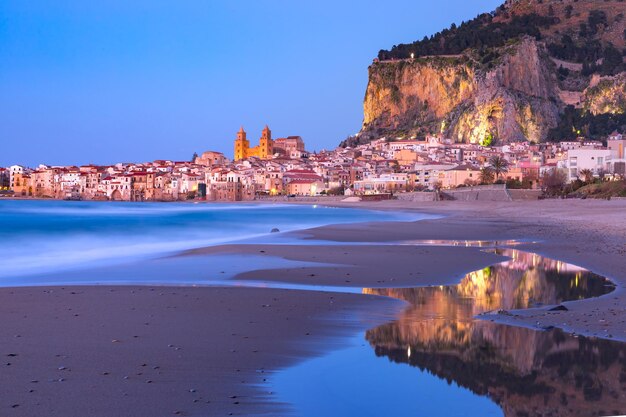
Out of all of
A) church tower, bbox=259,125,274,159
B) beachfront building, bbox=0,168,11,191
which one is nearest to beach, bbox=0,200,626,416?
beachfront building, bbox=0,168,11,191

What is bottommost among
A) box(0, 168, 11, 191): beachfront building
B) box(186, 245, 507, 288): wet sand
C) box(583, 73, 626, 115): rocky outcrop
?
box(186, 245, 507, 288): wet sand

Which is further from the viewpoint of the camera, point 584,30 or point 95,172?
point 584,30

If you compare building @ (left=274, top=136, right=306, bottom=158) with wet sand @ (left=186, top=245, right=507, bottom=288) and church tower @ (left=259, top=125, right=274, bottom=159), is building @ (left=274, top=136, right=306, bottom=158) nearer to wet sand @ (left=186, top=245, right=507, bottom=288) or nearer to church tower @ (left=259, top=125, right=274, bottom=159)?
church tower @ (left=259, top=125, right=274, bottom=159)

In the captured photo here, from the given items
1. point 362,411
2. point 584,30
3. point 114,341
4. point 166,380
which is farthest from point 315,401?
point 584,30

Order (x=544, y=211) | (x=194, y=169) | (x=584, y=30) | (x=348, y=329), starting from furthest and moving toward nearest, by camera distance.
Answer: (x=584, y=30), (x=194, y=169), (x=544, y=211), (x=348, y=329)

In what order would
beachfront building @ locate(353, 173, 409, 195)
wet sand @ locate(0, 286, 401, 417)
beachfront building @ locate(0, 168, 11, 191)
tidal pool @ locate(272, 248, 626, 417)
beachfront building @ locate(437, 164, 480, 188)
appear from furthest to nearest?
beachfront building @ locate(0, 168, 11, 191)
beachfront building @ locate(353, 173, 409, 195)
beachfront building @ locate(437, 164, 480, 188)
tidal pool @ locate(272, 248, 626, 417)
wet sand @ locate(0, 286, 401, 417)

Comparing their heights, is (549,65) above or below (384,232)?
above

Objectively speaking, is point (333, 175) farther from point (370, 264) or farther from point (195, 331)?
point (195, 331)

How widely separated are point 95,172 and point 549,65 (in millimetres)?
83143

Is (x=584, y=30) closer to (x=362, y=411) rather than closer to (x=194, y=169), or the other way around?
(x=194, y=169)

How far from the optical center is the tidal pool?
4.92 m

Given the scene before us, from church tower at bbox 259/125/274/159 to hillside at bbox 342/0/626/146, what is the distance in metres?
19.7

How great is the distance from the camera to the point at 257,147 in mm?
158750

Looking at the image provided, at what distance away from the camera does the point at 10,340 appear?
21.2 feet
